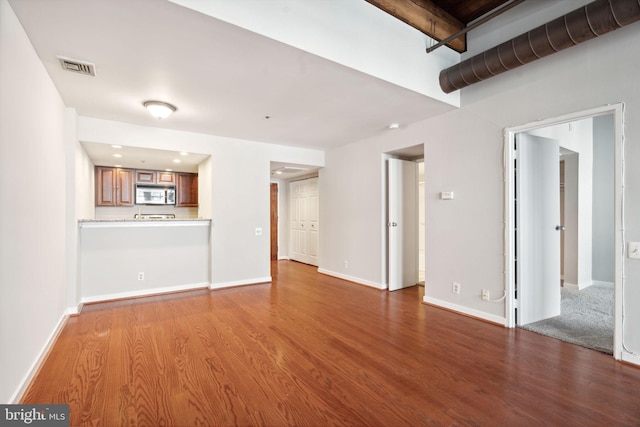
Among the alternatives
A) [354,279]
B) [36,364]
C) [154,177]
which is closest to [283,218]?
[154,177]

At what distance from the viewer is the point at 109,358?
2.55 meters

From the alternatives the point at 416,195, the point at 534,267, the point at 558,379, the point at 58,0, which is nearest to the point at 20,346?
the point at 58,0

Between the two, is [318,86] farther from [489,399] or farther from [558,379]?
[558,379]

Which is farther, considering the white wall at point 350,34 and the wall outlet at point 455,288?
the wall outlet at point 455,288

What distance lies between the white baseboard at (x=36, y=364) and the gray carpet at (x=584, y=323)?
14.1ft

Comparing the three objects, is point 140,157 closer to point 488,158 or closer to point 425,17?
point 425,17

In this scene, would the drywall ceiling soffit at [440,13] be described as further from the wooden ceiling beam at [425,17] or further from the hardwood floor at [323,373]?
the hardwood floor at [323,373]

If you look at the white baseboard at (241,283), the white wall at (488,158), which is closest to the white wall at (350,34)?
the white wall at (488,158)

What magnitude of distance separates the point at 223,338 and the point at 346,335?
3.96ft

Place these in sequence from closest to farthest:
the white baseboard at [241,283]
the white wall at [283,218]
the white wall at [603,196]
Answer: the white baseboard at [241,283]
the white wall at [603,196]
the white wall at [283,218]

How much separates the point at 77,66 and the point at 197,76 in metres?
0.96

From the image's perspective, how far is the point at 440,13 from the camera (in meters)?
3.27

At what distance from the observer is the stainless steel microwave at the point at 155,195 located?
6.31 meters

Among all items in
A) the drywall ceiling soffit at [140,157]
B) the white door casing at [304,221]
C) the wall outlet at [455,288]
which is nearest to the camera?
the wall outlet at [455,288]
